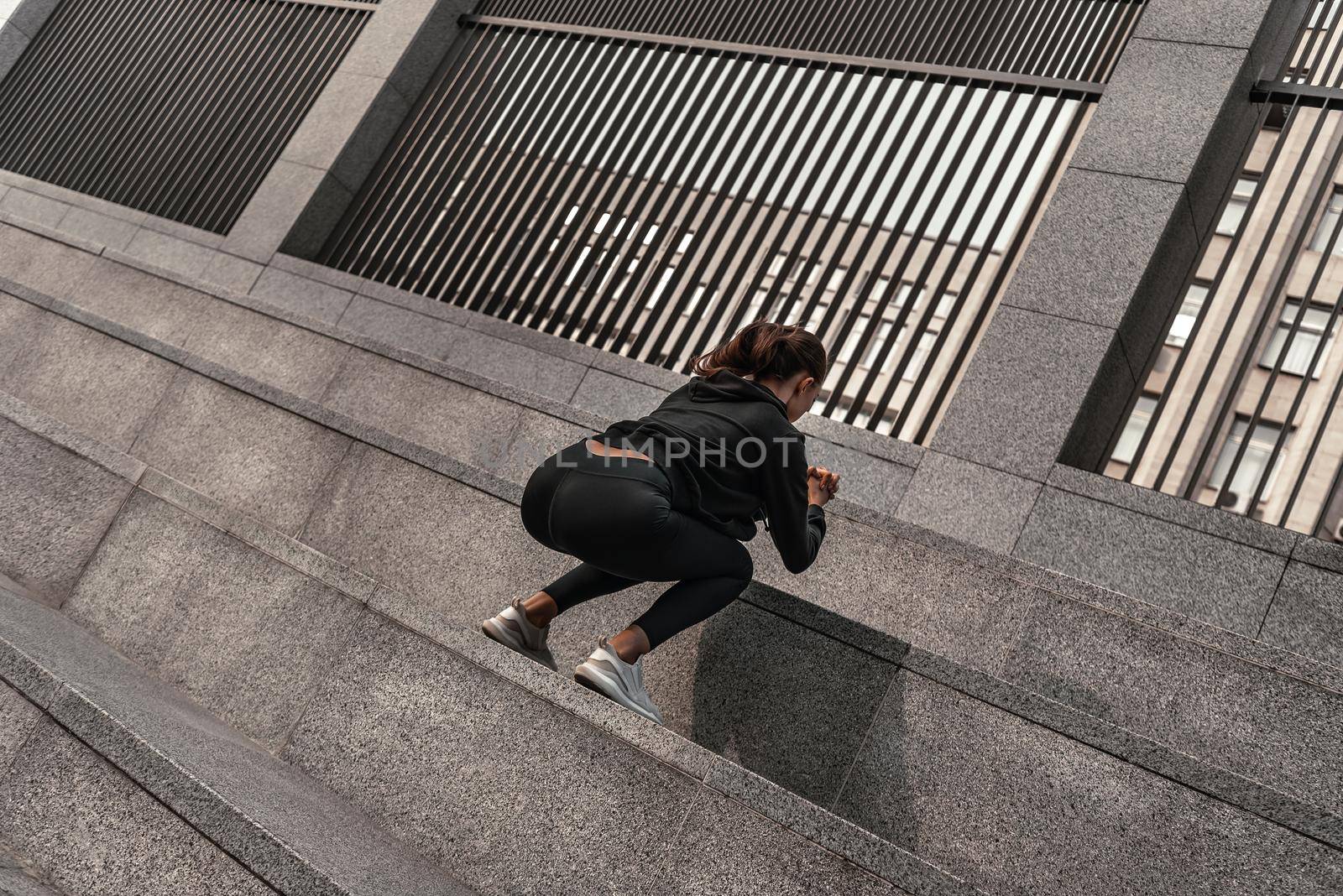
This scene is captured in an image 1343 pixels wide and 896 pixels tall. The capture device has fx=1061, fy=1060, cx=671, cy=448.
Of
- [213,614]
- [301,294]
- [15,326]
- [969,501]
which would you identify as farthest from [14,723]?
[301,294]

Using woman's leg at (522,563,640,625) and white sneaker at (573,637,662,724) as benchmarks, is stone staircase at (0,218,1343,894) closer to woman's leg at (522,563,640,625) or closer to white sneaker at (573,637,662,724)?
white sneaker at (573,637,662,724)

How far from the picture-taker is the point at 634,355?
735cm

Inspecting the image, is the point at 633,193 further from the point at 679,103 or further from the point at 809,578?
the point at 809,578

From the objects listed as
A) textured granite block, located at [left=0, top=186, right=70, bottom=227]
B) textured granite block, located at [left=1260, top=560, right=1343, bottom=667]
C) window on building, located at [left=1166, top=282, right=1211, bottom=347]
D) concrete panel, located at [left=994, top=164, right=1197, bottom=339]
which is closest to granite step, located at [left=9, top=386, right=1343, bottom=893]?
textured granite block, located at [left=1260, top=560, right=1343, bottom=667]

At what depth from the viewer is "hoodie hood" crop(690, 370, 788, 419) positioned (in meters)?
3.43

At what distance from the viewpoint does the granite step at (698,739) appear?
291 cm

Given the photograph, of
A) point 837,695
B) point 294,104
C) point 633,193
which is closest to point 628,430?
point 837,695

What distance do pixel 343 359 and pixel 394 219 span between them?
288cm

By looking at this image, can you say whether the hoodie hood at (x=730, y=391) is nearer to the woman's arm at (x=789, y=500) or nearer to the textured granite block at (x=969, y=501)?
the woman's arm at (x=789, y=500)

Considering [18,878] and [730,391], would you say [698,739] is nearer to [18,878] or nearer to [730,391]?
[730,391]

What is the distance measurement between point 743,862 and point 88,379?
4633 mm

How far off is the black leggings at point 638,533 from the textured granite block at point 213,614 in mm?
912

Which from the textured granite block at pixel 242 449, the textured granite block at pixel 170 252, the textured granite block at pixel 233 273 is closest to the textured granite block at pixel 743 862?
the textured granite block at pixel 242 449

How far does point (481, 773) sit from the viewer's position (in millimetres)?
3238
